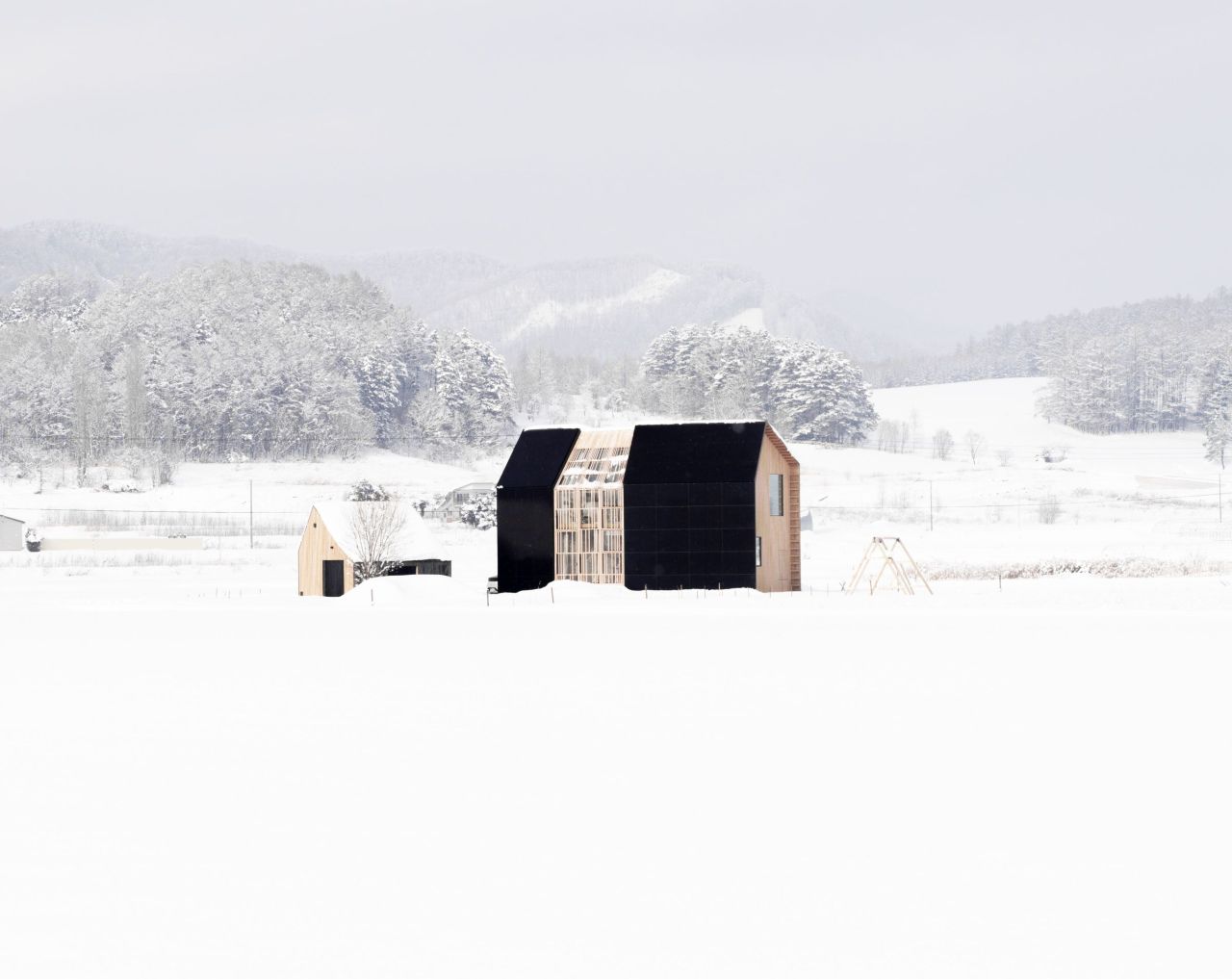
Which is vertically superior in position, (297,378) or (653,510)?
(297,378)

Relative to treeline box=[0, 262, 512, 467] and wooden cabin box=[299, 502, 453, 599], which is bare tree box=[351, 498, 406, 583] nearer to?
wooden cabin box=[299, 502, 453, 599]

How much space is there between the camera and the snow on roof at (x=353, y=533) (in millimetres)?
47656

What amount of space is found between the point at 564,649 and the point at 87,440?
118 metres

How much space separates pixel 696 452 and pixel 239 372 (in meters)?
107

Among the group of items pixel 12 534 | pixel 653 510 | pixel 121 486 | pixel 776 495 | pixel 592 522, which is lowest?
pixel 12 534

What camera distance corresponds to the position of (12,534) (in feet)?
277

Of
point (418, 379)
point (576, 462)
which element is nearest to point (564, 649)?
point (576, 462)

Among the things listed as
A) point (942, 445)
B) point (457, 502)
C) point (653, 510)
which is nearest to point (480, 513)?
point (457, 502)

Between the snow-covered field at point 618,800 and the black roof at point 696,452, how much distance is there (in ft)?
46.8

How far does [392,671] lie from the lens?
76.9ft

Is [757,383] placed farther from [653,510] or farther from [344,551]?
[344,551]

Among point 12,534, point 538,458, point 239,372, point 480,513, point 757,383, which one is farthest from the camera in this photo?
point 757,383

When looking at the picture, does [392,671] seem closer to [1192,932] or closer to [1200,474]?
[1192,932]

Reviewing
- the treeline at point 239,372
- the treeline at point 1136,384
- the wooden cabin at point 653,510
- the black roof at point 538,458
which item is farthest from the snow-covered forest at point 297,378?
the wooden cabin at point 653,510
